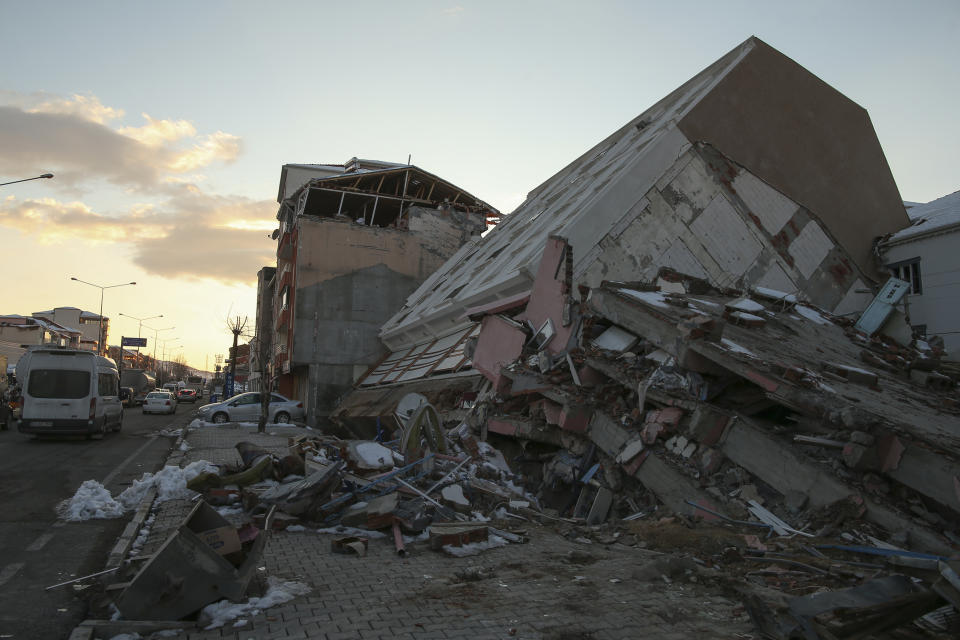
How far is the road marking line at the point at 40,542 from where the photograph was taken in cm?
626

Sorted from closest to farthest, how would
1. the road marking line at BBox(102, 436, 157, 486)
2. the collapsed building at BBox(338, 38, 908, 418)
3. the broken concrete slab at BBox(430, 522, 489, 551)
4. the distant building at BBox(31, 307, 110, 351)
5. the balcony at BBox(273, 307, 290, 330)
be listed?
1. the broken concrete slab at BBox(430, 522, 489, 551)
2. the road marking line at BBox(102, 436, 157, 486)
3. the collapsed building at BBox(338, 38, 908, 418)
4. the balcony at BBox(273, 307, 290, 330)
5. the distant building at BBox(31, 307, 110, 351)

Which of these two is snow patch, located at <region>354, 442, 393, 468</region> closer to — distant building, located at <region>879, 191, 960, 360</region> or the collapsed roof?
the collapsed roof

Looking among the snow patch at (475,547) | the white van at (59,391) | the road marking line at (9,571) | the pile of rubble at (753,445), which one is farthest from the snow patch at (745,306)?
the white van at (59,391)

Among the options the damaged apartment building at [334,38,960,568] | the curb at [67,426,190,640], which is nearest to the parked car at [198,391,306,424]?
the damaged apartment building at [334,38,960,568]

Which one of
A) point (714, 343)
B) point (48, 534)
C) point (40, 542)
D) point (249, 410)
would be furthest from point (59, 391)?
point (714, 343)

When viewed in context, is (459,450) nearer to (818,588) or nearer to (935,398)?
(818,588)

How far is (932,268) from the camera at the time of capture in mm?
15188

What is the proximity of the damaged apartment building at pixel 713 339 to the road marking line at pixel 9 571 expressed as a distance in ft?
20.6

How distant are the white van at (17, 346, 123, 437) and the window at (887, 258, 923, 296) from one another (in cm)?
2235

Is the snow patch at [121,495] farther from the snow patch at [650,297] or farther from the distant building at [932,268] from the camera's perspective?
the distant building at [932,268]

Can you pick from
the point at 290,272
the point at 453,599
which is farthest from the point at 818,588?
the point at 290,272

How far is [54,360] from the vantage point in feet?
54.5

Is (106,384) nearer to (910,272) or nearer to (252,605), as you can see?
(252,605)

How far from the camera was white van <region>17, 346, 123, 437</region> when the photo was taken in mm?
16203
